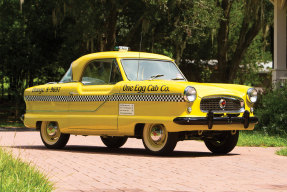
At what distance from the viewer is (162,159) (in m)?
11.9

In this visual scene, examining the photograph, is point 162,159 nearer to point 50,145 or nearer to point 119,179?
point 119,179

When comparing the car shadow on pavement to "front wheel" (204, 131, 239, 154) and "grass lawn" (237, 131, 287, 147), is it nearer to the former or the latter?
"front wheel" (204, 131, 239, 154)

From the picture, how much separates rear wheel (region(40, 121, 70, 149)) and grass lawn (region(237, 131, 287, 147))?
4182mm

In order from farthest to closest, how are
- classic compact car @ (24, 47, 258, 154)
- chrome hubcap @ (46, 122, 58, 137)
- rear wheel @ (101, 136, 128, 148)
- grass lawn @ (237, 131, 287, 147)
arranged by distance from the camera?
grass lawn @ (237, 131, 287, 147) → rear wheel @ (101, 136, 128, 148) → chrome hubcap @ (46, 122, 58, 137) → classic compact car @ (24, 47, 258, 154)

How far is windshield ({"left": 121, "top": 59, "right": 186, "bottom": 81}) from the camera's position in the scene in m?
13.3

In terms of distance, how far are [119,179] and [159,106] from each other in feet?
10.4

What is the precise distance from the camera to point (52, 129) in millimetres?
14625

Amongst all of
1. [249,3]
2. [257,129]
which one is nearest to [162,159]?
[257,129]

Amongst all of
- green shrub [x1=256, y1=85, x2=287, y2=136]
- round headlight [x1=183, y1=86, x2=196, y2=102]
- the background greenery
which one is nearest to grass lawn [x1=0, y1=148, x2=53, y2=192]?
round headlight [x1=183, y1=86, x2=196, y2=102]

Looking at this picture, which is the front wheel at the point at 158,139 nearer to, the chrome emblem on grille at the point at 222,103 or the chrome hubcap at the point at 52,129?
the chrome emblem on grille at the point at 222,103

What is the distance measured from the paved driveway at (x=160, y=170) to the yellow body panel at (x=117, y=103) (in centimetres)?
58

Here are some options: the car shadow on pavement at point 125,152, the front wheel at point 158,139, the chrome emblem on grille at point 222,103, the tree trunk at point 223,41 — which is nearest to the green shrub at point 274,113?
the car shadow on pavement at point 125,152

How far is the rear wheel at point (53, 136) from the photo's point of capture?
14.4m

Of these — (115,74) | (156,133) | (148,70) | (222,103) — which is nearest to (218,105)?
(222,103)
